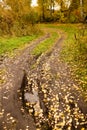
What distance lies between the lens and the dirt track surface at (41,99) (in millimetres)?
11211

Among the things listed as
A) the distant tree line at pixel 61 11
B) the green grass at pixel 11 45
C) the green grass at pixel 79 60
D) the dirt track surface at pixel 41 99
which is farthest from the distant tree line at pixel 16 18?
the dirt track surface at pixel 41 99

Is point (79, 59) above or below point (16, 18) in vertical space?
below

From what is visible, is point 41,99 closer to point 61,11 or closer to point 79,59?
point 79,59

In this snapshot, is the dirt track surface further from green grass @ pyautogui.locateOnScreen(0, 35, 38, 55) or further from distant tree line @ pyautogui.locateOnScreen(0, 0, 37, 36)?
distant tree line @ pyautogui.locateOnScreen(0, 0, 37, 36)

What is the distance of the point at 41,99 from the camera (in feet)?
44.9

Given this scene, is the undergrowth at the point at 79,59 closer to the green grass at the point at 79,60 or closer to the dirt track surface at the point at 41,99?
the green grass at the point at 79,60

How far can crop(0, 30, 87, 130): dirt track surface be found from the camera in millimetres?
11211

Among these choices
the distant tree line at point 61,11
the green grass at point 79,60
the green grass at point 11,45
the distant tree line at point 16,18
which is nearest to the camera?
the green grass at point 79,60

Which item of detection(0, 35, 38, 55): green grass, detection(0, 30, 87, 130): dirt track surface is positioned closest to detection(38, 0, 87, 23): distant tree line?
detection(0, 35, 38, 55): green grass

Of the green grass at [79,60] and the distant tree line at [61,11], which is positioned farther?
the distant tree line at [61,11]

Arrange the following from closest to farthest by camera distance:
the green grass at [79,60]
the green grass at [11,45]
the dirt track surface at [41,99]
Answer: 1. the dirt track surface at [41,99]
2. the green grass at [79,60]
3. the green grass at [11,45]

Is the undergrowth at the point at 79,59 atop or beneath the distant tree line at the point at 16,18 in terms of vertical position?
beneath

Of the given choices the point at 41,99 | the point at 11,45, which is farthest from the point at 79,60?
the point at 11,45

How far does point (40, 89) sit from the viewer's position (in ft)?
49.9
